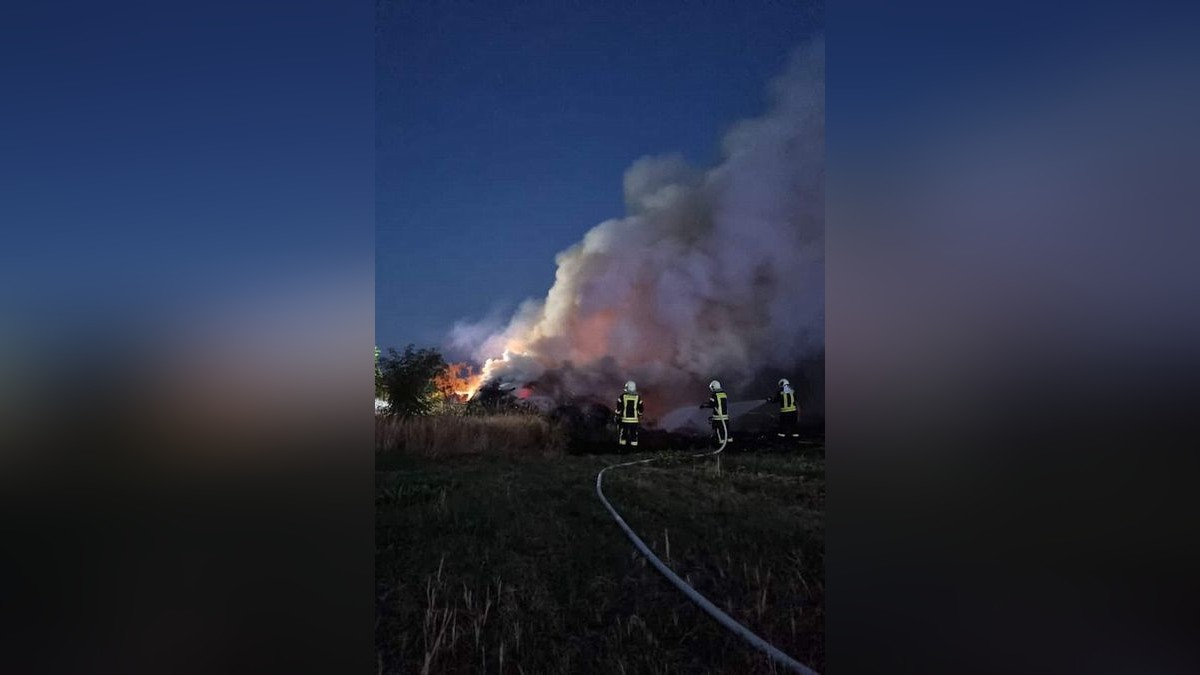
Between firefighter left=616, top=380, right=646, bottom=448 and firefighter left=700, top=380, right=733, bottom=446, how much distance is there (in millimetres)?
332

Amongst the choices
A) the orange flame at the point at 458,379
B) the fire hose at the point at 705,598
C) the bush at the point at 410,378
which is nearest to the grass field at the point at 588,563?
the fire hose at the point at 705,598

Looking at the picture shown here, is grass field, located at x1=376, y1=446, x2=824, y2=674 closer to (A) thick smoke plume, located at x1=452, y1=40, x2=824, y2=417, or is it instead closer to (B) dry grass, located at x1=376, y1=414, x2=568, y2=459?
(B) dry grass, located at x1=376, y1=414, x2=568, y2=459

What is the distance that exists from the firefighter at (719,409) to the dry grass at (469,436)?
81cm

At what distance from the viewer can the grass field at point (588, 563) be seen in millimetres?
2342

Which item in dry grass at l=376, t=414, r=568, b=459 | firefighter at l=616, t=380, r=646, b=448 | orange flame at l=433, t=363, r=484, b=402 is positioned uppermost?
orange flame at l=433, t=363, r=484, b=402

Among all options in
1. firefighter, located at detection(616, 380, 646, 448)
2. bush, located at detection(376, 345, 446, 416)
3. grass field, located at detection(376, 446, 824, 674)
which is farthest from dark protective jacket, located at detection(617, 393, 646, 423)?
bush, located at detection(376, 345, 446, 416)

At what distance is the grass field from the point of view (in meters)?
2.34

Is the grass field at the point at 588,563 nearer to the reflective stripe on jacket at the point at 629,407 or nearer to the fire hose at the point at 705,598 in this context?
the fire hose at the point at 705,598
